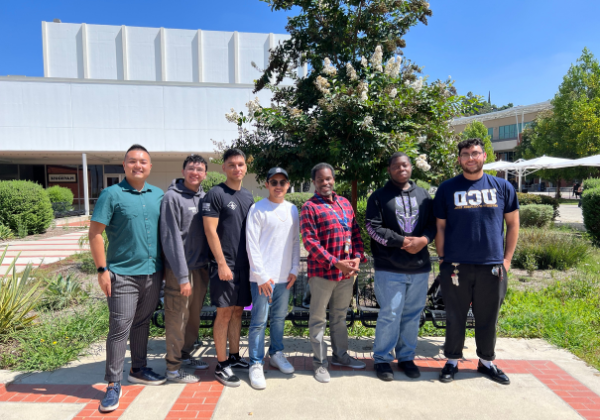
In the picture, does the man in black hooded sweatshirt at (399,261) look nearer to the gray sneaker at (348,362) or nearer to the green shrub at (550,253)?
the gray sneaker at (348,362)

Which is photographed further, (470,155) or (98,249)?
(470,155)

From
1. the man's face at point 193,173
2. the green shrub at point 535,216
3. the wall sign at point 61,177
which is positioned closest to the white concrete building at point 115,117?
the wall sign at point 61,177

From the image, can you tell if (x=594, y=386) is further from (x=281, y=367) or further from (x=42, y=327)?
(x=42, y=327)

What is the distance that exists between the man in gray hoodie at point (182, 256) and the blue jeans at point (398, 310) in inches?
65.6

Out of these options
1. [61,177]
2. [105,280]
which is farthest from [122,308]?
[61,177]

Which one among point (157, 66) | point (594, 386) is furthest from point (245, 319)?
point (157, 66)

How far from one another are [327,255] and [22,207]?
43.9 ft

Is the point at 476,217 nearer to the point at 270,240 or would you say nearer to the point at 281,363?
the point at 270,240

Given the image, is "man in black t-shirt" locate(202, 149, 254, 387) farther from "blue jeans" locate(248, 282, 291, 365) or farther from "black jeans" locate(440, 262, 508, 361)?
"black jeans" locate(440, 262, 508, 361)

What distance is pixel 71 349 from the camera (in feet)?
12.5

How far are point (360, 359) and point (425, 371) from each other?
63 centimetres

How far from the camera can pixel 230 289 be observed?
128 inches

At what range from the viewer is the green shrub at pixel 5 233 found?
11.8m

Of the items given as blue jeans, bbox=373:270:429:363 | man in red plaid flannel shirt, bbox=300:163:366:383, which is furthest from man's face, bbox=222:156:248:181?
blue jeans, bbox=373:270:429:363
